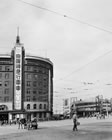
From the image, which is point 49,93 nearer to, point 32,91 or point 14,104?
point 32,91

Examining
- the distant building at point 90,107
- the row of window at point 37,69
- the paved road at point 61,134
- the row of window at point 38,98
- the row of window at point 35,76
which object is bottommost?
the paved road at point 61,134

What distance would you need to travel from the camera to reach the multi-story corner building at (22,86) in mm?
95812

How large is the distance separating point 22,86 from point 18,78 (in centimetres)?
312

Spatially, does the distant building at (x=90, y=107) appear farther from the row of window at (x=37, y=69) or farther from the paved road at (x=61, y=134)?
the paved road at (x=61, y=134)

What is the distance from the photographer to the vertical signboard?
95.6m

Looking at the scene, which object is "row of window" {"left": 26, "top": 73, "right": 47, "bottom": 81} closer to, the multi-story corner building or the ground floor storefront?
the multi-story corner building

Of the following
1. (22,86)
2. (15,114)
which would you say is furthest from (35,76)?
(15,114)

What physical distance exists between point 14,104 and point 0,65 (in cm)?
1499

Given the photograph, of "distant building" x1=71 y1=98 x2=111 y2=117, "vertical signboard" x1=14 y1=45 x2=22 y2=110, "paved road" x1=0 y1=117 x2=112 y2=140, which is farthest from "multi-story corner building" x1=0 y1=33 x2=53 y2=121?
"paved road" x1=0 y1=117 x2=112 y2=140

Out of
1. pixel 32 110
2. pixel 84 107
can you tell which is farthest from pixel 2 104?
pixel 84 107

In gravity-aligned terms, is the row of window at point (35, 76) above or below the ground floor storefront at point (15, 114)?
above

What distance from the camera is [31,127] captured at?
1231 inches

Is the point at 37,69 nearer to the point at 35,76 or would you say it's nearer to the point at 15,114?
the point at 35,76

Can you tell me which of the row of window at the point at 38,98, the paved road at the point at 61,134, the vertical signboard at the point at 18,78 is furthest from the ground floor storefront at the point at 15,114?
the paved road at the point at 61,134
